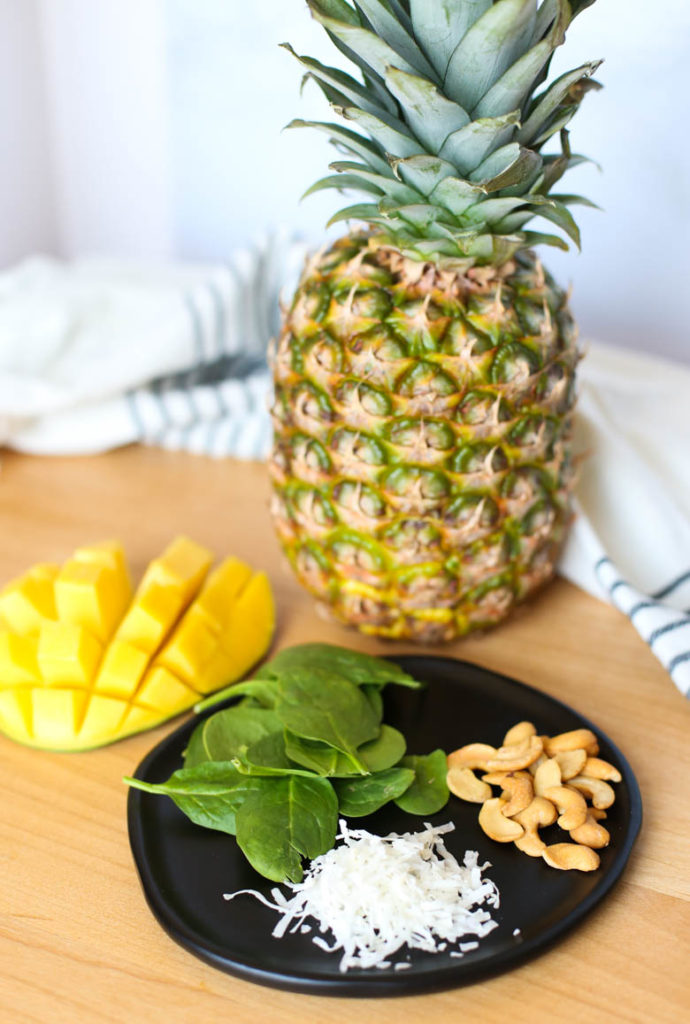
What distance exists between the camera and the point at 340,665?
75 centimetres

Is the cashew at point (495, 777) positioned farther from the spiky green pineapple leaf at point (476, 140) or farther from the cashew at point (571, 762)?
the spiky green pineapple leaf at point (476, 140)

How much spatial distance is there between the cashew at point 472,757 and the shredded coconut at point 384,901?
93 millimetres

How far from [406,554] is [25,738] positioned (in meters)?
0.33

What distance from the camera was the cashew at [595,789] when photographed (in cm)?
66

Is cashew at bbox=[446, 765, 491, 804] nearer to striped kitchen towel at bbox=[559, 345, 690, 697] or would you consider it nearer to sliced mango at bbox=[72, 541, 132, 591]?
striped kitchen towel at bbox=[559, 345, 690, 697]

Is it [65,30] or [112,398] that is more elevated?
[65,30]

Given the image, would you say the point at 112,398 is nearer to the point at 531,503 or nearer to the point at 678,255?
the point at 531,503

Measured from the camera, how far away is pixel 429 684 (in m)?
0.79

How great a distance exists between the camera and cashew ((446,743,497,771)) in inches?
27.4

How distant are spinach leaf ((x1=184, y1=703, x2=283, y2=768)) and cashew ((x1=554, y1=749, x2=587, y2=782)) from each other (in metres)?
0.20


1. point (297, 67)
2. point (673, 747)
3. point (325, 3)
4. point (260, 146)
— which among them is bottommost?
point (673, 747)

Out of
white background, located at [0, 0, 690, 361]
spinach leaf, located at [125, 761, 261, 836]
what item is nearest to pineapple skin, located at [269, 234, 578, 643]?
spinach leaf, located at [125, 761, 261, 836]

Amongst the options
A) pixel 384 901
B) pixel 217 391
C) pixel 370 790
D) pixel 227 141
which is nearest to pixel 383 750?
pixel 370 790

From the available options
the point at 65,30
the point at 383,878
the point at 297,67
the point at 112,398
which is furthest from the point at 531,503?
the point at 65,30
